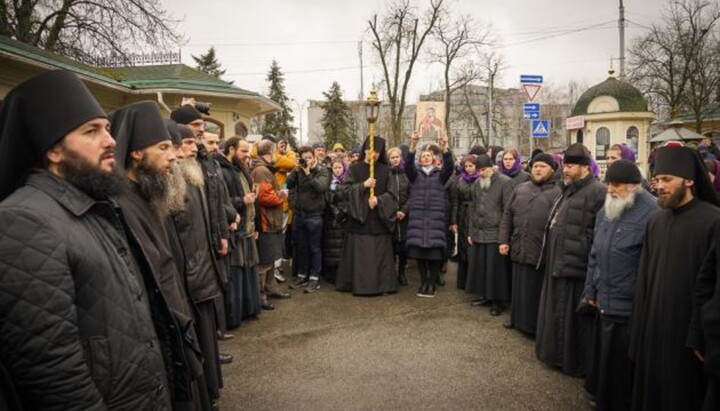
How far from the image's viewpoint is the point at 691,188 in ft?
11.7

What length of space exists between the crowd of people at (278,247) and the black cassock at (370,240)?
26mm

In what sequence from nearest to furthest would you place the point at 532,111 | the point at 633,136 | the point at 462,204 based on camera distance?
the point at 462,204 < the point at 532,111 < the point at 633,136

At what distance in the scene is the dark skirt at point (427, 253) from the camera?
310 inches

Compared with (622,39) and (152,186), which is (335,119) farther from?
(152,186)

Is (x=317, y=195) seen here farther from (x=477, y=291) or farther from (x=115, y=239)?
(x=115, y=239)

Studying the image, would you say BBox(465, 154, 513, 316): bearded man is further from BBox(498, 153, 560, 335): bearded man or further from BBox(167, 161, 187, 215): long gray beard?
BBox(167, 161, 187, 215): long gray beard

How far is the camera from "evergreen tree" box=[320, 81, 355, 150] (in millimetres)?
44062

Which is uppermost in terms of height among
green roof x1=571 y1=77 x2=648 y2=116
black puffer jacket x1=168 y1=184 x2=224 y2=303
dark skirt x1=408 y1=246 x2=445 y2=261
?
green roof x1=571 y1=77 x2=648 y2=116

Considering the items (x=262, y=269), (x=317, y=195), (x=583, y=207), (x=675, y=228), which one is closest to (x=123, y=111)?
(x=675, y=228)

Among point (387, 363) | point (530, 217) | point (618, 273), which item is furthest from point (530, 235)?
point (387, 363)

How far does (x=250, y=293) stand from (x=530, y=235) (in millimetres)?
3623

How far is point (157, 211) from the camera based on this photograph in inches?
121

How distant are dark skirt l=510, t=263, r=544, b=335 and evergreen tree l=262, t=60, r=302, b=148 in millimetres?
39013

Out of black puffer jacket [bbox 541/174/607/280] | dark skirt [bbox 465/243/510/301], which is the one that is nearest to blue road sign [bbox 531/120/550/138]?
dark skirt [bbox 465/243/510/301]
